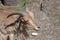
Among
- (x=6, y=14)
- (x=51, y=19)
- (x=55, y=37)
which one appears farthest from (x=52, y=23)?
(x=6, y=14)

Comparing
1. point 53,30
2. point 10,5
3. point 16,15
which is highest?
point 16,15

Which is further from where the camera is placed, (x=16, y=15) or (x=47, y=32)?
(x=47, y=32)

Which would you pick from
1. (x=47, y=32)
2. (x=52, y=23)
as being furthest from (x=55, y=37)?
(x=52, y=23)

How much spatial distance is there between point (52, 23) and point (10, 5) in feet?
Answer: 6.31

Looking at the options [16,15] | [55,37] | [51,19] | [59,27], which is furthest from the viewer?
[51,19]

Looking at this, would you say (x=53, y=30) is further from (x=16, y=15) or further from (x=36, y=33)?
(x=16, y=15)

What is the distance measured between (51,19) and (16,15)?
13.5 feet

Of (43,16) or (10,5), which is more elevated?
(10,5)

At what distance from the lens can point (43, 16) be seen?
1234 cm

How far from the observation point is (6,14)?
8852mm

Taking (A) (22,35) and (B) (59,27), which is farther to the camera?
(B) (59,27)

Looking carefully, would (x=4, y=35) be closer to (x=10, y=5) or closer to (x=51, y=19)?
(x=10, y=5)

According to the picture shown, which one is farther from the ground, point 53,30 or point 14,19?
point 14,19

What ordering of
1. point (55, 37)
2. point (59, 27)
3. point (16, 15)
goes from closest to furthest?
point (16, 15), point (55, 37), point (59, 27)
